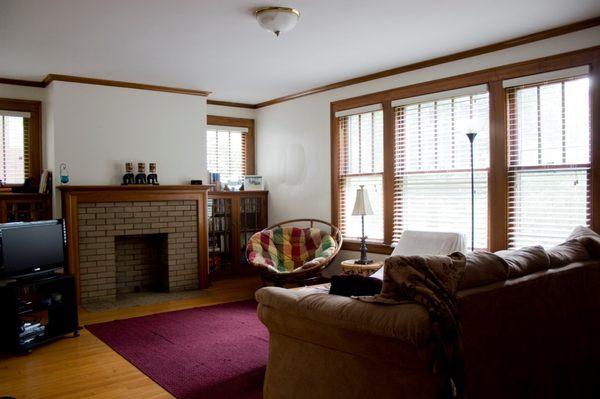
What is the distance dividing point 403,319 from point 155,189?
4578mm

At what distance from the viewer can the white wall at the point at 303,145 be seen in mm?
5648

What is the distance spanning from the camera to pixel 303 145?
672 centimetres

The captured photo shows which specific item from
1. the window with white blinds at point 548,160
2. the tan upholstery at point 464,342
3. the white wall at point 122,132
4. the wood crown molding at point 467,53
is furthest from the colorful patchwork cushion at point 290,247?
the tan upholstery at point 464,342

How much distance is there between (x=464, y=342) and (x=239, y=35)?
316cm

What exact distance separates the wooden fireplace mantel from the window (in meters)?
0.90

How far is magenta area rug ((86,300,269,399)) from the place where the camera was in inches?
128

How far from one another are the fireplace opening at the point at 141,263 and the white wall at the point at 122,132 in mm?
768

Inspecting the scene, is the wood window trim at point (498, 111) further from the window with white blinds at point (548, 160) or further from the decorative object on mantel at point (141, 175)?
the decorative object on mantel at point (141, 175)

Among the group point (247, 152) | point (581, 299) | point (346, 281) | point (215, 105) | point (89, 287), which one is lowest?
point (89, 287)

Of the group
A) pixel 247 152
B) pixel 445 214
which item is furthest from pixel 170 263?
pixel 445 214

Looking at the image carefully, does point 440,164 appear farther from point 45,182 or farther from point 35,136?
point 35,136

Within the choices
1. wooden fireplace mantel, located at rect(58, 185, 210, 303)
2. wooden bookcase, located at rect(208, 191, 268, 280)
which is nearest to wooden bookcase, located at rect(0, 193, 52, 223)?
wooden fireplace mantel, located at rect(58, 185, 210, 303)

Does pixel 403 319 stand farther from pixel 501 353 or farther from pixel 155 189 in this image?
pixel 155 189

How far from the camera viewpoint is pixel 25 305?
400cm
